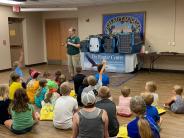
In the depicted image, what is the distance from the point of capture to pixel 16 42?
10047mm

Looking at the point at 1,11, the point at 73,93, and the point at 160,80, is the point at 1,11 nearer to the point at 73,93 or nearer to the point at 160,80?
the point at 73,93

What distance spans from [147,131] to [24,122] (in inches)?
80.5

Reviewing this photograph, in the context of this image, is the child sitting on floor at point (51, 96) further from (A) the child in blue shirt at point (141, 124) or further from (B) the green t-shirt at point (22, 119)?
(A) the child in blue shirt at point (141, 124)

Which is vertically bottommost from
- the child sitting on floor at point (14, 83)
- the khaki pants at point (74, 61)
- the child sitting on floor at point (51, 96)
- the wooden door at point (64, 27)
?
Result: the child sitting on floor at point (51, 96)

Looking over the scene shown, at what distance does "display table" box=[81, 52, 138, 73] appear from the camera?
7961 mm

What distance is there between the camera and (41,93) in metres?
4.44

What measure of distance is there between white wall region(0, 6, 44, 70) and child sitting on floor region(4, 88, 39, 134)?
623 centimetres

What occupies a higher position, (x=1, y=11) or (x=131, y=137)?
(x=1, y=11)

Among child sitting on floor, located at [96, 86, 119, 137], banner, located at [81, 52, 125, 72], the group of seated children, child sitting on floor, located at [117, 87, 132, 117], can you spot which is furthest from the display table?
child sitting on floor, located at [96, 86, 119, 137]

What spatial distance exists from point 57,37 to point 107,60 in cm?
333

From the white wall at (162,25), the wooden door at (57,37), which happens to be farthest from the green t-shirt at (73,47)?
the wooden door at (57,37)

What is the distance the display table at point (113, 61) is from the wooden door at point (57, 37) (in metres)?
2.12

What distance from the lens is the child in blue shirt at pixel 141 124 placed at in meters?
1.87

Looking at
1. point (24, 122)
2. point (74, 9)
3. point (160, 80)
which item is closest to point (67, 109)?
point (24, 122)
